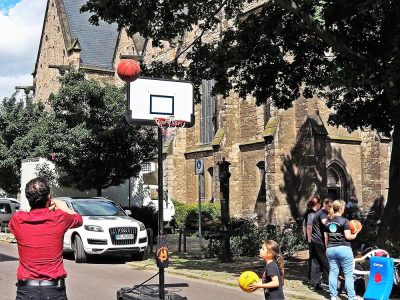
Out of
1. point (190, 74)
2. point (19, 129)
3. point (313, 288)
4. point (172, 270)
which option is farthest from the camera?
point (19, 129)

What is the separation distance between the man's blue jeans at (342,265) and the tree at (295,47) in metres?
2.93

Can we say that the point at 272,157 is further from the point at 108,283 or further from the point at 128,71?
the point at 128,71

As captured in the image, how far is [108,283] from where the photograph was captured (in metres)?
11.5

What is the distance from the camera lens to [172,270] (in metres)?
13.4

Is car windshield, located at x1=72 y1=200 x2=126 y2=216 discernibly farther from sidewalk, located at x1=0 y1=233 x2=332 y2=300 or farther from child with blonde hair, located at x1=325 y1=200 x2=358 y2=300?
child with blonde hair, located at x1=325 y1=200 x2=358 y2=300

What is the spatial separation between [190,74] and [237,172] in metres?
16.5

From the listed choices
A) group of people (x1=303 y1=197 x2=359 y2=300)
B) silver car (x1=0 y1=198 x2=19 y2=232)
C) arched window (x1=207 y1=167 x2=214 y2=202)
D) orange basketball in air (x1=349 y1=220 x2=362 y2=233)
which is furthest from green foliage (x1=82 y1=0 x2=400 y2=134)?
silver car (x1=0 y1=198 x2=19 y2=232)

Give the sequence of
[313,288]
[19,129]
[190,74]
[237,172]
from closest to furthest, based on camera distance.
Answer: [313,288] → [190,74] → [237,172] → [19,129]

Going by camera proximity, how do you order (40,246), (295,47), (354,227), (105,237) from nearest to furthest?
(40,246)
(354,227)
(105,237)
(295,47)

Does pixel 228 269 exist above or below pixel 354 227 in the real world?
below

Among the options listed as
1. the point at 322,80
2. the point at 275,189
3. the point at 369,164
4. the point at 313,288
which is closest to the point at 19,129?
the point at 275,189

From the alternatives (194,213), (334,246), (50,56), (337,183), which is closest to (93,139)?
(194,213)

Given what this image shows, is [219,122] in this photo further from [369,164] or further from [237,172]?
[369,164]

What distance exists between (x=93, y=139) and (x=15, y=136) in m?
12.0
